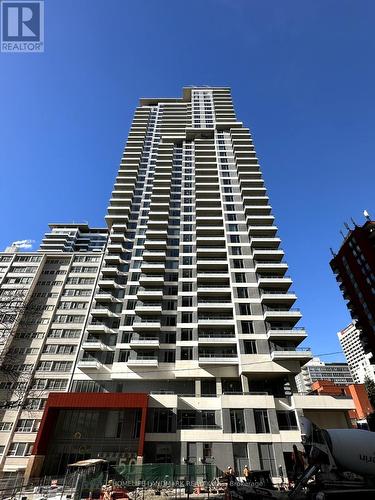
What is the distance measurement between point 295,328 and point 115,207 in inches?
1739

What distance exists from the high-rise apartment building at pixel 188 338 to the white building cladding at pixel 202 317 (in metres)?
0.18

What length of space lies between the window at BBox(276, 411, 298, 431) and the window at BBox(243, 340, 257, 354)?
7907mm

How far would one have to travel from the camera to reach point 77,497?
66.9 feet

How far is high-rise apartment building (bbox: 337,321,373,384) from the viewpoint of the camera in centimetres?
15368

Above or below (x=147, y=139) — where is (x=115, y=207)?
below

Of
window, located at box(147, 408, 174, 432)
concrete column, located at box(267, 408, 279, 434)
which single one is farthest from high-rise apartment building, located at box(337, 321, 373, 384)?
window, located at box(147, 408, 174, 432)

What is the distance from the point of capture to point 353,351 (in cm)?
16650

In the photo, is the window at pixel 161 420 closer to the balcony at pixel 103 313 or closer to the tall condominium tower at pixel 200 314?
the tall condominium tower at pixel 200 314

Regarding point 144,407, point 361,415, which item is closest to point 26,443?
point 144,407

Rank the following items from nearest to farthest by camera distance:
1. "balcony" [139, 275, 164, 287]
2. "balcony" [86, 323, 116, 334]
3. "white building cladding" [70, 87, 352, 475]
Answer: "white building cladding" [70, 87, 352, 475], "balcony" [86, 323, 116, 334], "balcony" [139, 275, 164, 287]

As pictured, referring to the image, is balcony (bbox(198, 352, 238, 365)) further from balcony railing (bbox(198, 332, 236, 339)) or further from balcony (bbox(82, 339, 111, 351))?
balcony (bbox(82, 339, 111, 351))

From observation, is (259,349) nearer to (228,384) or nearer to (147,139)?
(228,384)

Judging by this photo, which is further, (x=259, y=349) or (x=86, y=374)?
(x=86, y=374)

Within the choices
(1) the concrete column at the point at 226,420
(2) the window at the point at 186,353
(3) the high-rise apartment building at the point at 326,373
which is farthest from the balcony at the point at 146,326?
(3) the high-rise apartment building at the point at 326,373
